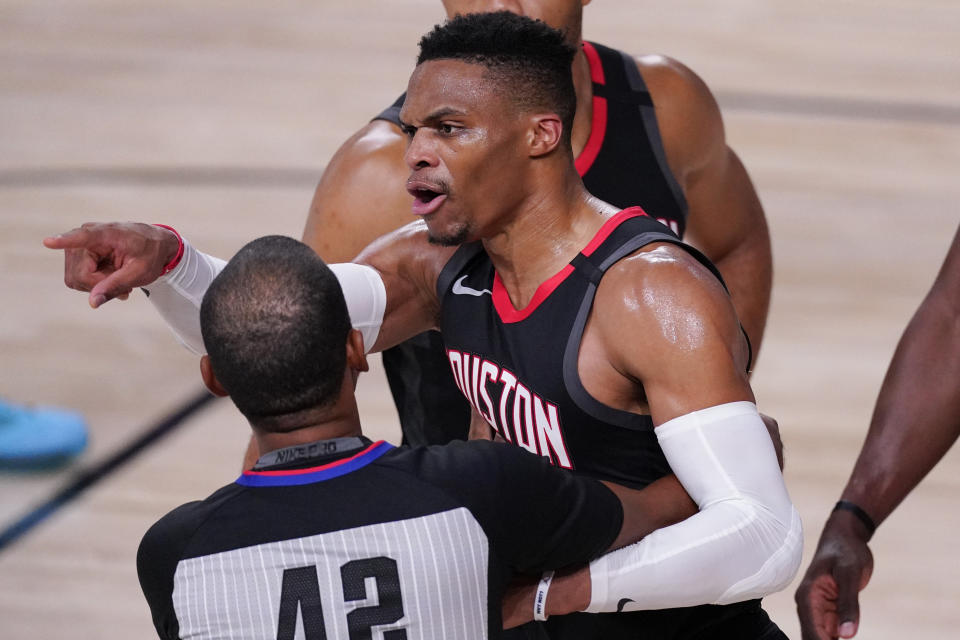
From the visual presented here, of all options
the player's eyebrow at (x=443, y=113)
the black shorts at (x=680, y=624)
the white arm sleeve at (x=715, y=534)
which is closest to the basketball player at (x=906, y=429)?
the black shorts at (x=680, y=624)

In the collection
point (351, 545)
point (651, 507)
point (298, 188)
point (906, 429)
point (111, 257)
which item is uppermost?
point (111, 257)

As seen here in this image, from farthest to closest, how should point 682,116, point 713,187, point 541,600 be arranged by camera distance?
1. point 713,187
2. point 682,116
3. point 541,600

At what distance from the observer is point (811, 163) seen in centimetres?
728

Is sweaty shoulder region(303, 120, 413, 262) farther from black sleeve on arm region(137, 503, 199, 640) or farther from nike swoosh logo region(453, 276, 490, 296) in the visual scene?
black sleeve on arm region(137, 503, 199, 640)

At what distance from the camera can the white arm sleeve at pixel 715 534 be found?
192 centimetres

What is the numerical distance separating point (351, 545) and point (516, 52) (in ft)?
3.08

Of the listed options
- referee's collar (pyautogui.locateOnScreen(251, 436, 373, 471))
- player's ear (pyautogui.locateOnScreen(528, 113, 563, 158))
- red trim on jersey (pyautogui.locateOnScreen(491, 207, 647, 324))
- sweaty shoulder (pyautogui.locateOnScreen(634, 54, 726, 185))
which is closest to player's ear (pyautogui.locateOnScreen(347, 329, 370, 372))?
referee's collar (pyautogui.locateOnScreen(251, 436, 373, 471))

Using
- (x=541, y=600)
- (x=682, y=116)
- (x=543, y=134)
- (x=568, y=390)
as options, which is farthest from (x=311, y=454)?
(x=682, y=116)

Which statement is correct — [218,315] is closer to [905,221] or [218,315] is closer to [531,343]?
[531,343]

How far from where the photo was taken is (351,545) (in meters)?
1.65

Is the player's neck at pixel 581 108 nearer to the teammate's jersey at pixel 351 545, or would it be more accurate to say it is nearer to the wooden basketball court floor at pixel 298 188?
the teammate's jersey at pixel 351 545

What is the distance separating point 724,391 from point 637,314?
17 centimetres

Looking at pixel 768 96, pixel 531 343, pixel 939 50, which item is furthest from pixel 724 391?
pixel 939 50

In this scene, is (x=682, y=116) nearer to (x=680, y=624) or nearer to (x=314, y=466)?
(x=680, y=624)
